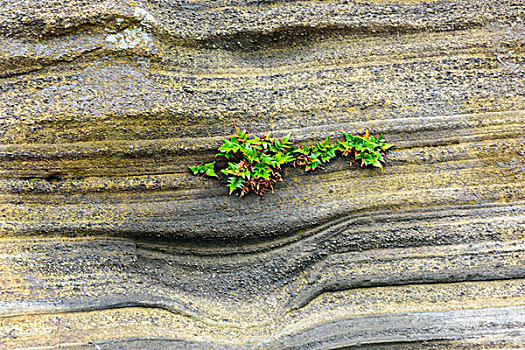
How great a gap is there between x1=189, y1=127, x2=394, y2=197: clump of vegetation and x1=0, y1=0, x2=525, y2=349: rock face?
118 mm

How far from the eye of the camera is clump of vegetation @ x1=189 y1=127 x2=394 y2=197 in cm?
322

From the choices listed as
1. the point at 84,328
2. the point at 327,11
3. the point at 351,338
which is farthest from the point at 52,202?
the point at 327,11

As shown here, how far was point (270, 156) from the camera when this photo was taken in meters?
3.32

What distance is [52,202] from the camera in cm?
316

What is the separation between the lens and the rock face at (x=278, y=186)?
9.74ft

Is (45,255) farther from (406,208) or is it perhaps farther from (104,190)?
(406,208)

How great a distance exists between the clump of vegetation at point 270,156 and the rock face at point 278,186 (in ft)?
0.39

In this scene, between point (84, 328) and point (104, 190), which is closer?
point (84, 328)

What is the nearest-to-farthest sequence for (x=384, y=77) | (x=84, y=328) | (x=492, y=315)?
(x=84, y=328) → (x=492, y=315) → (x=384, y=77)

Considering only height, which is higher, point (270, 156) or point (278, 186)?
point (270, 156)

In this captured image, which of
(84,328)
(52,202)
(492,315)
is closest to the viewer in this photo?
(84,328)

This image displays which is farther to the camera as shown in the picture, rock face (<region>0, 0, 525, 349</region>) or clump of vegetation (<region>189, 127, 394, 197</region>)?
clump of vegetation (<region>189, 127, 394, 197</region>)

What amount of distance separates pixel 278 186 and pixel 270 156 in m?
0.31

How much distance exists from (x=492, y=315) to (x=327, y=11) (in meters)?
3.38
